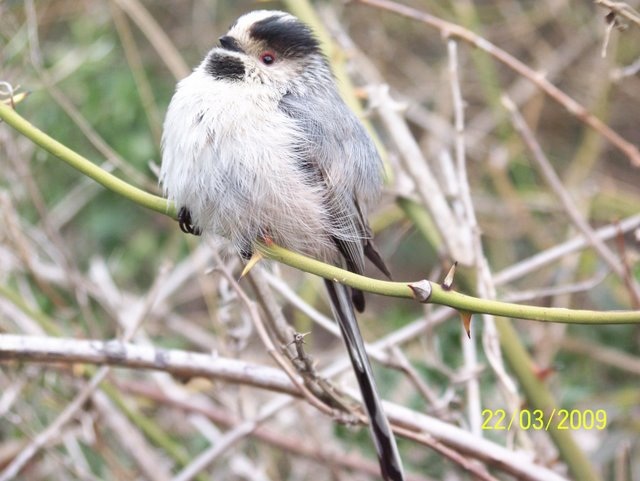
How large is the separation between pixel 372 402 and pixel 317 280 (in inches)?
42.5

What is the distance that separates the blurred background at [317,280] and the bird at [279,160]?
0.15m

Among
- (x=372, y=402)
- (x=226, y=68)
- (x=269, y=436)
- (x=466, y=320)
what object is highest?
(x=226, y=68)

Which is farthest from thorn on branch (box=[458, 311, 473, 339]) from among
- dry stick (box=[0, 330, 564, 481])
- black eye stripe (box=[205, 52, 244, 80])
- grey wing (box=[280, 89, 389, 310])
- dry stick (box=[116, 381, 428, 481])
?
dry stick (box=[116, 381, 428, 481])

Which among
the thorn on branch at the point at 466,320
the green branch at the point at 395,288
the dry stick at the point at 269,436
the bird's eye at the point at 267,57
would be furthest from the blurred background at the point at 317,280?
the thorn on branch at the point at 466,320

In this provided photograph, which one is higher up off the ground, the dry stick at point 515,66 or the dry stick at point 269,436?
the dry stick at point 515,66

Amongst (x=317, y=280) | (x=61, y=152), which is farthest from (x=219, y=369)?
(x=317, y=280)

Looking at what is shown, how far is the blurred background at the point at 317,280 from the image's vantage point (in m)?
2.54

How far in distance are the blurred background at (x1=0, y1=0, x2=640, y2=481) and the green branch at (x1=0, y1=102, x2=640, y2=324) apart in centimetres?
25

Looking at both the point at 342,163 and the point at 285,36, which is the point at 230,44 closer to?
the point at 285,36

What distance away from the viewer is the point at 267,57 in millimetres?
2127

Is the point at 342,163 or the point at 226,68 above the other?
the point at 226,68

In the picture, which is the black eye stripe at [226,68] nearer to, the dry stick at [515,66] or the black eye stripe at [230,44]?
the black eye stripe at [230,44]

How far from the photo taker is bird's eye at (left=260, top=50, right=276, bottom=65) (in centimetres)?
212

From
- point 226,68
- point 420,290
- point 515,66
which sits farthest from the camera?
point 515,66
